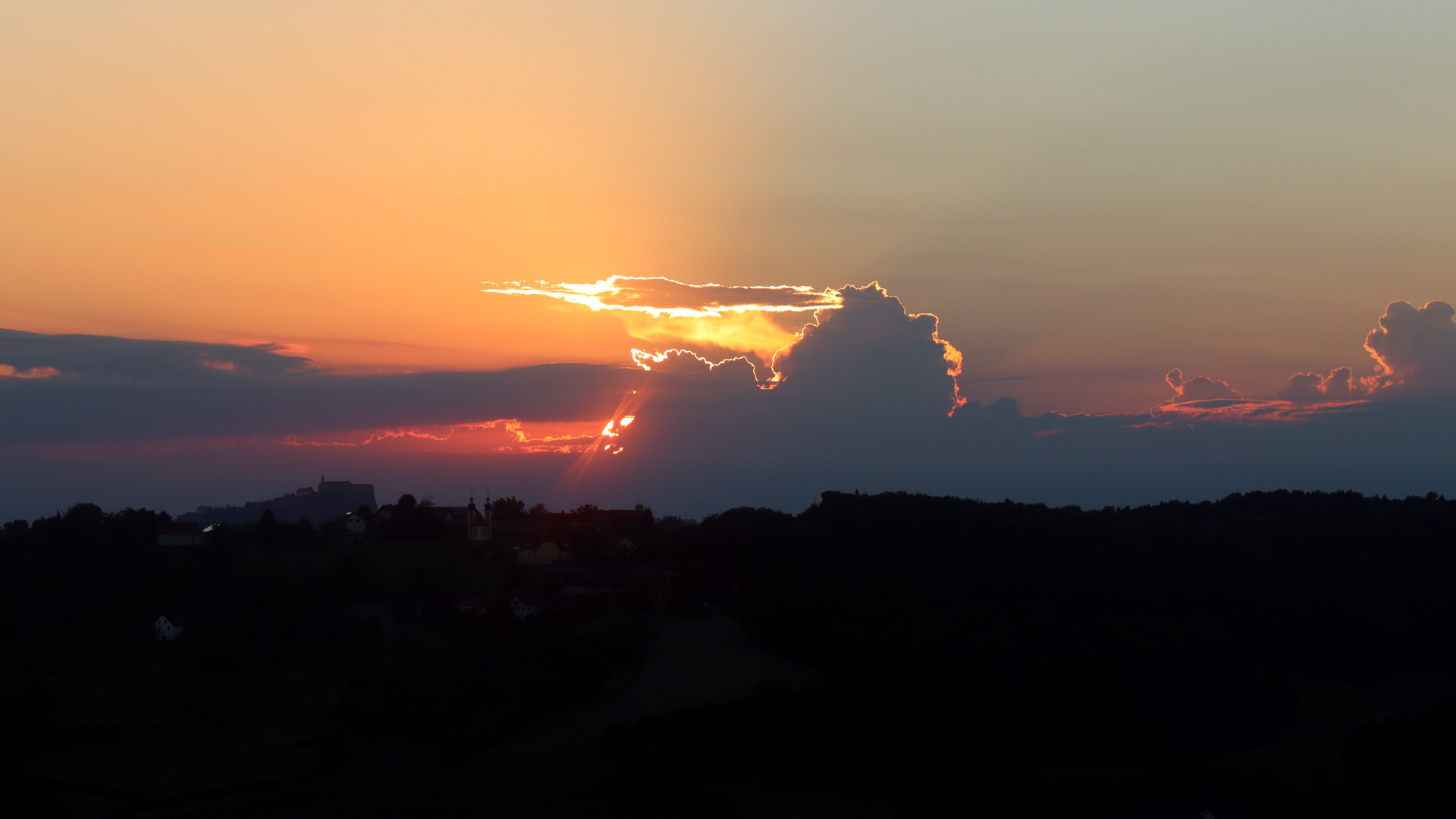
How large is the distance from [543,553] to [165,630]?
92.8 ft

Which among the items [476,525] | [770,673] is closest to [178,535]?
[476,525]

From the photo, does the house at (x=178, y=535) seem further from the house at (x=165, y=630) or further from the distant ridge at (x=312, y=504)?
the distant ridge at (x=312, y=504)

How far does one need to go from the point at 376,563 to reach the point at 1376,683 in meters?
67.0

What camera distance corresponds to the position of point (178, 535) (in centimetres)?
8662

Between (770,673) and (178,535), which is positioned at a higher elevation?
(178,535)

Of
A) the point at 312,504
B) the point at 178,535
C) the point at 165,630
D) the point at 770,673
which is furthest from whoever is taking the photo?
the point at 312,504

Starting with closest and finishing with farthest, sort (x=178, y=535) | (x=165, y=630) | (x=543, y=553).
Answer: (x=165, y=630), (x=543, y=553), (x=178, y=535)

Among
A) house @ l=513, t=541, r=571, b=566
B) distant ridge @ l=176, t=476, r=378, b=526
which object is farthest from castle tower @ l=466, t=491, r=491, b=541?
distant ridge @ l=176, t=476, r=378, b=526

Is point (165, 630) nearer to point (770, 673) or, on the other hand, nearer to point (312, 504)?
point (770, 673)

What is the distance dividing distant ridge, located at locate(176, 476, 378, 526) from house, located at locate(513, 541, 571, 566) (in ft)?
253

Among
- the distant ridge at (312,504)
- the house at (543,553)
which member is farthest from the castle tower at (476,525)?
the distant ridge at (312,504)

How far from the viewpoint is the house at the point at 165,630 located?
63.4 m

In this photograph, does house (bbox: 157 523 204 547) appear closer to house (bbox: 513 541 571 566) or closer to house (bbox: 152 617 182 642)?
house (bbox: 152 617 182 642)

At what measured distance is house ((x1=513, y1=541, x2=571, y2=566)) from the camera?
82.7 meters
